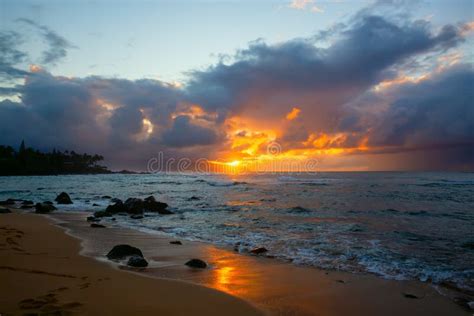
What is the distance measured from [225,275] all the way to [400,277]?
4291 millimetres

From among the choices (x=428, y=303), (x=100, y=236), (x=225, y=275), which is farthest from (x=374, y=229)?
(x=100, y=236)

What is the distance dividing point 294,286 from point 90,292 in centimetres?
396

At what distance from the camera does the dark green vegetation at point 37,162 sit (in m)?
107

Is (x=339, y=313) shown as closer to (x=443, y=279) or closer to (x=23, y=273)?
(x=443, y=279)

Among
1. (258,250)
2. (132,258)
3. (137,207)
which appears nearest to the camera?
(132,258)

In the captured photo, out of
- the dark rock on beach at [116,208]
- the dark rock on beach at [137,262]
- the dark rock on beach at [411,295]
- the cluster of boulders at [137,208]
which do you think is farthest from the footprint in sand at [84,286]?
the dark rock on beach at [116,208]

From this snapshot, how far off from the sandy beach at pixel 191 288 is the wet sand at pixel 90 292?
0.01 m

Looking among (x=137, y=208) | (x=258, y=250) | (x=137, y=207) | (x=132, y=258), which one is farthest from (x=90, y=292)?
(x=137, y=207)

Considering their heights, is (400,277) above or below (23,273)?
below

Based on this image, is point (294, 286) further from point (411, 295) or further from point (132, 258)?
point (132, 258)

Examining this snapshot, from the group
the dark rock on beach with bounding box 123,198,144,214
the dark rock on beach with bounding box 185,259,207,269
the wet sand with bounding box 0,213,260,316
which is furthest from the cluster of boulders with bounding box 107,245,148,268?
the dark rock on beach with bounding box 123,198,144,214

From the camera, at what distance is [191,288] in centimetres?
586

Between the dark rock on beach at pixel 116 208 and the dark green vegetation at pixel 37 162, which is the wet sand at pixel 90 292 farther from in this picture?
the dark green vegetation at pixel 37 162

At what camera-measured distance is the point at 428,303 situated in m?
5.75
